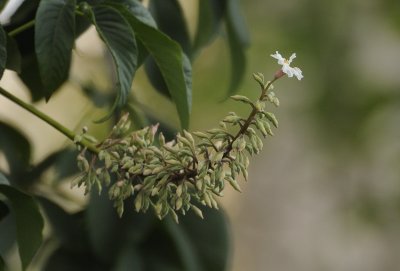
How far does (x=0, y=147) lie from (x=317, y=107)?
971 mm

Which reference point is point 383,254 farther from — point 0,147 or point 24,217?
point 24,217

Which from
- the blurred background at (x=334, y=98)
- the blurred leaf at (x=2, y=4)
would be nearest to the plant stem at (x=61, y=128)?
the blurred leaf at (x=2, y=4)

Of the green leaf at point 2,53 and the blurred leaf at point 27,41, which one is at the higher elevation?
the blurred leaf at point 27,41

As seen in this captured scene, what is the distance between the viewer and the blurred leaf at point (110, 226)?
0.77 m

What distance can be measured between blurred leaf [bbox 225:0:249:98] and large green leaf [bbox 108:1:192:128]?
0.23m

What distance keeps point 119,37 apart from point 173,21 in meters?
0.29

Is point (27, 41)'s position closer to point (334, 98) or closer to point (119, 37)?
point (119, 37)

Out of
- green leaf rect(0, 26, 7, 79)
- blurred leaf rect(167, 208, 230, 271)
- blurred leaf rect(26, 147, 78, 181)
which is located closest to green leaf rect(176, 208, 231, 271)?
blurred leaf rect(167, 208, 230, 271)

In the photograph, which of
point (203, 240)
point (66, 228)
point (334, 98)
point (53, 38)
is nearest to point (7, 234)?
point (66, 228)

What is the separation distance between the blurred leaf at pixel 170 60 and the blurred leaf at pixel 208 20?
226mm

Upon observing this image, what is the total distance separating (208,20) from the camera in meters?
0.78

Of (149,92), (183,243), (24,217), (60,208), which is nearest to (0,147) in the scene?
(60,208)

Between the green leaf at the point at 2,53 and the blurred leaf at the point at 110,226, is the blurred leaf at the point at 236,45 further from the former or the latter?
the green leaf at the point at 2,53

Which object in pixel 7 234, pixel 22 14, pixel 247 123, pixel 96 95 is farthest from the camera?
pixel 96 95
